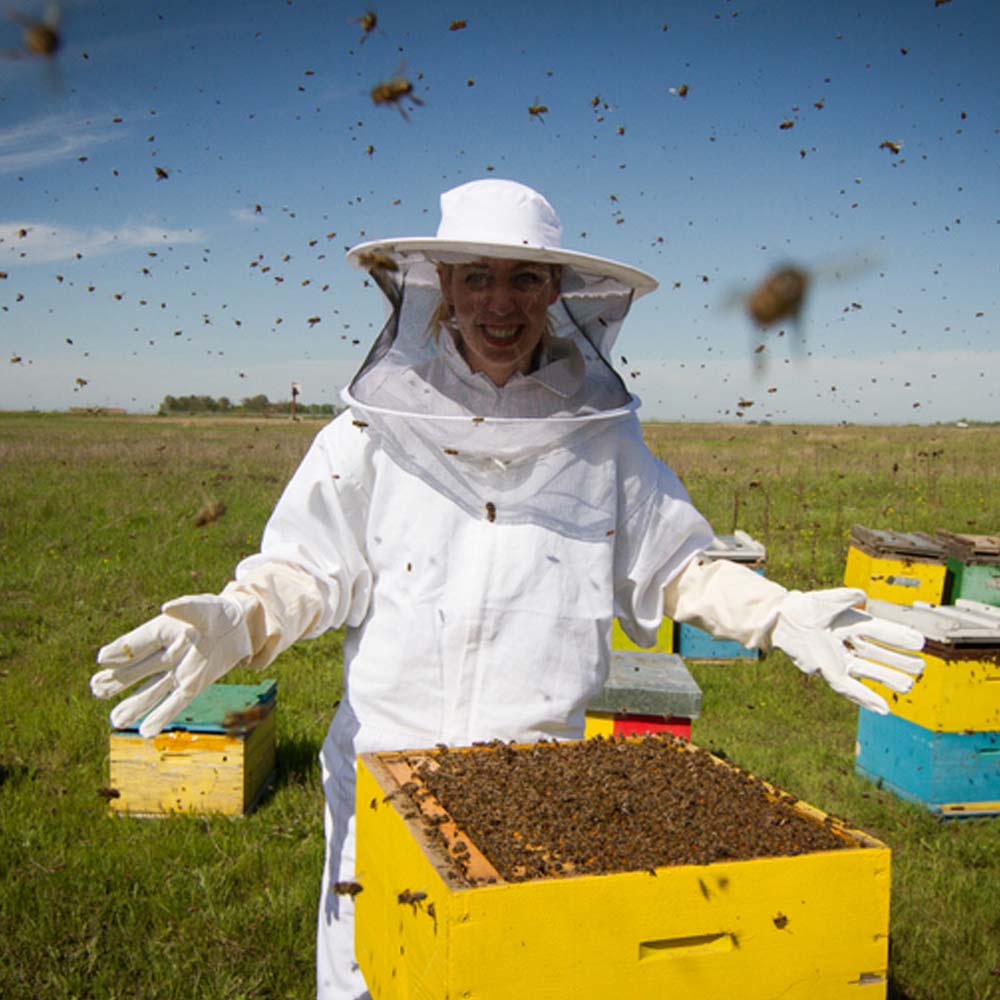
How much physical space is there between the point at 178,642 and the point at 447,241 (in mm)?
1018

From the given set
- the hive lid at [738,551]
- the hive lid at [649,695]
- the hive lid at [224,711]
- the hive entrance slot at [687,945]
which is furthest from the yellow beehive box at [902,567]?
the hive entrance slot at [687,945]

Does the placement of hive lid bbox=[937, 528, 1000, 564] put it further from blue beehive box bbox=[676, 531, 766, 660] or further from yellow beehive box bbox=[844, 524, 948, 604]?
blue beehive box bbox=[676, 531, 766, 660]

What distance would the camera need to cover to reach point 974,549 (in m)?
6.72

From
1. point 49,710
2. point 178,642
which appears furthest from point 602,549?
point 49,710

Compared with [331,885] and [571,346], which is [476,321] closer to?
[571,346]

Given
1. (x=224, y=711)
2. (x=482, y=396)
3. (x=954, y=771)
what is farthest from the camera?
(x=954, y=771)

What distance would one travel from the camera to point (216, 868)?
12.5 ft

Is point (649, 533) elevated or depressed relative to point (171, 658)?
elevated

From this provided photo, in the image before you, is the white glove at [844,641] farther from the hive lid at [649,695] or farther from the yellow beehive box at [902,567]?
the yellow beehive box at [902,567]

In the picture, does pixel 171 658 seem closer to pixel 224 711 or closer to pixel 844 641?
pixel 844 641

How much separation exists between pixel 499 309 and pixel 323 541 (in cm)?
70

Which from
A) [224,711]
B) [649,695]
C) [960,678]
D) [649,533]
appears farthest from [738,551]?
[649,533]

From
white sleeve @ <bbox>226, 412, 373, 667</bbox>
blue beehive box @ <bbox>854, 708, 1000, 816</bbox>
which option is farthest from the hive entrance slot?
blue beehive box @ <bbox>854, 708, 1000, 816</bbox>

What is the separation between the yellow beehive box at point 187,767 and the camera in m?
4.31
